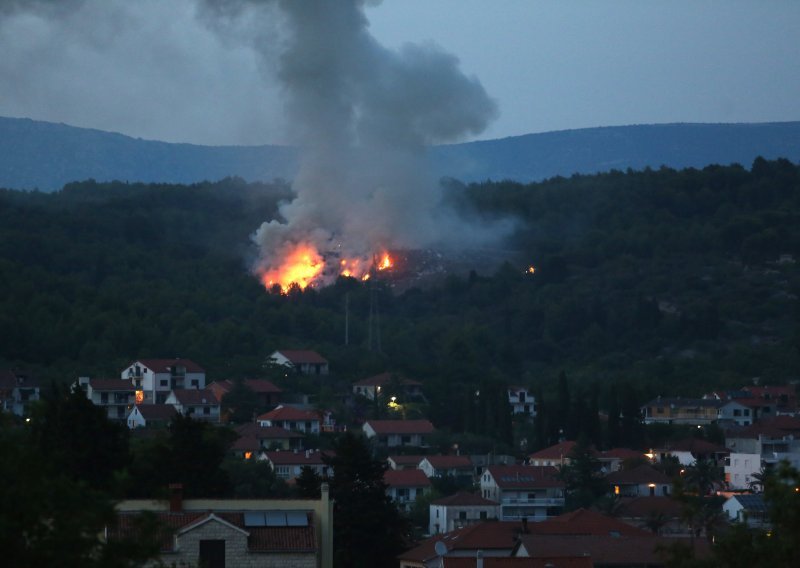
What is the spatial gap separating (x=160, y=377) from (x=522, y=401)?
14.0 m

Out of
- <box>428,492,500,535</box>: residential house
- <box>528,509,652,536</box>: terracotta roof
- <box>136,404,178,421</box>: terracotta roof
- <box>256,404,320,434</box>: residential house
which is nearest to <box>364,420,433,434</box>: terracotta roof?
<box>256,404,320,434</box>: residential house

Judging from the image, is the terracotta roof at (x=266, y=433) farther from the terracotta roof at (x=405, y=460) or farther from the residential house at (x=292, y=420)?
the terracotta roof at (x=405, y=460)

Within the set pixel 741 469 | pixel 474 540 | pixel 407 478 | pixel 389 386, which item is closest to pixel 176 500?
pixel 474 540

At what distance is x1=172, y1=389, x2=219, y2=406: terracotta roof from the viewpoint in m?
62.7

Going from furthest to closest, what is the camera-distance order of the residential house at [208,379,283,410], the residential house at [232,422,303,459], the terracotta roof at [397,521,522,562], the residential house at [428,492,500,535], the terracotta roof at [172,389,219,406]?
1. the residential house at [208,379,283,410]
2. the terracotta roof at [172,389,219,406]
3. the residential house at [232,422,303,459]
4. the residential house at [428,492,500,535]
5. the terracotta roof at [397,521,522,562]

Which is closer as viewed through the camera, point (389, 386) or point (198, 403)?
point (198, 403)

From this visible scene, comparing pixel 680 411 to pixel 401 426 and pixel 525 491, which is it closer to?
pixel 401 426

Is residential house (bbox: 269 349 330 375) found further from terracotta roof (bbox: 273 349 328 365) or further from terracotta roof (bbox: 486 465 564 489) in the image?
terracotta roof (bbox: 486 465 564 489)

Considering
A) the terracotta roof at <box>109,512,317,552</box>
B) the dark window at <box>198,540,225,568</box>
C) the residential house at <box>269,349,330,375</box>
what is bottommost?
the dark window at <box>198,540,225,568</box>

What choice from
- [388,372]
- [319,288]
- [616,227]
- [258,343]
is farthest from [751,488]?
[616,227]

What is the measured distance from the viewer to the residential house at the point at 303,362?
72500mm

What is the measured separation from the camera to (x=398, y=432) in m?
59.9

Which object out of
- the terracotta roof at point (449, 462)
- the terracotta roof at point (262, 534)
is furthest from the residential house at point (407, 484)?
the terracotta roof at point (262, 534)

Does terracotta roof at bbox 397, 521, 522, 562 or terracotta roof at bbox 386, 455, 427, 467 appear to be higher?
terracotta roof at bbox 386, 455, 427, 467
